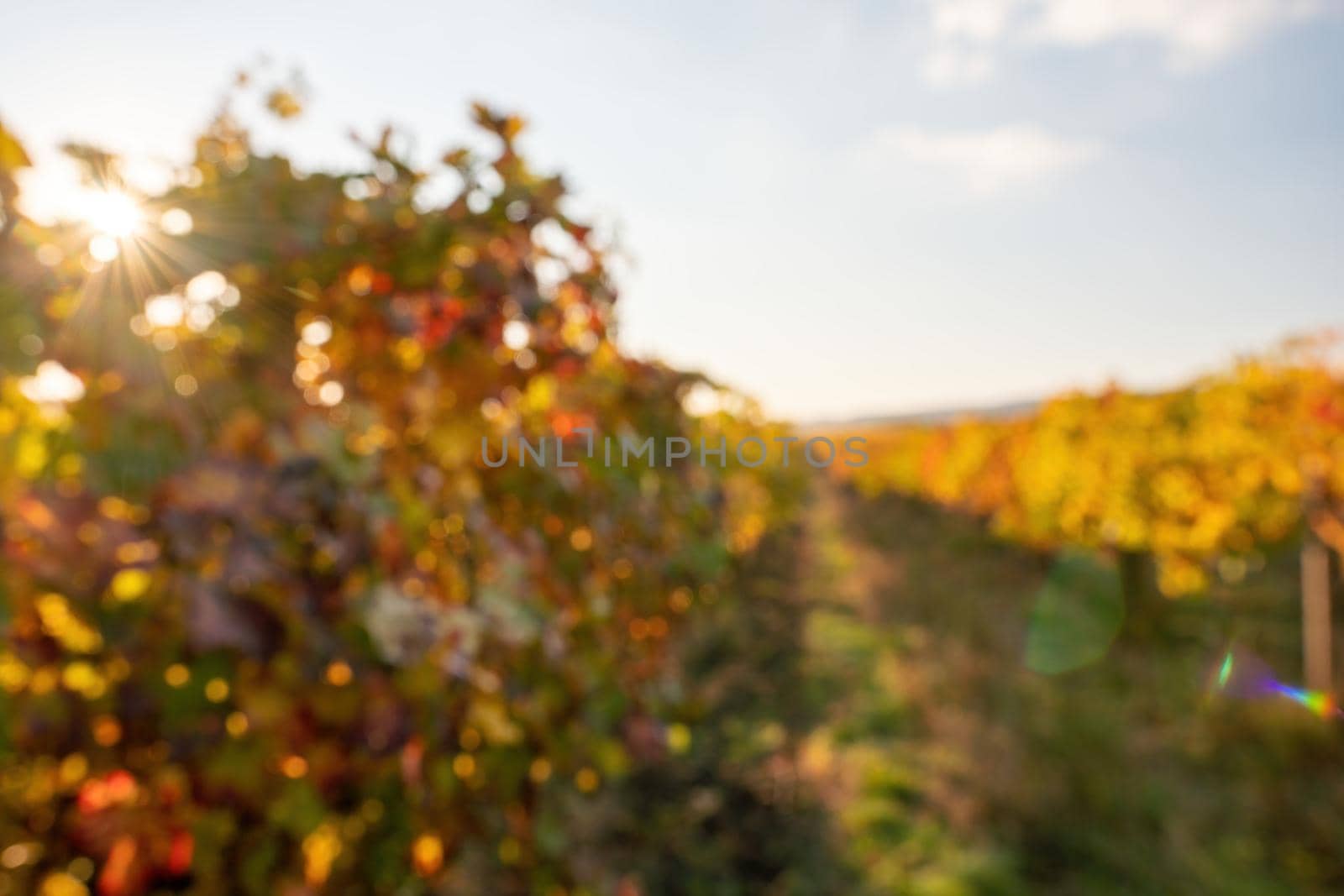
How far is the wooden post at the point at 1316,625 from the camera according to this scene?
628cm

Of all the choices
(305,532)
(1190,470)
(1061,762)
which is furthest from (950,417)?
(305,532)

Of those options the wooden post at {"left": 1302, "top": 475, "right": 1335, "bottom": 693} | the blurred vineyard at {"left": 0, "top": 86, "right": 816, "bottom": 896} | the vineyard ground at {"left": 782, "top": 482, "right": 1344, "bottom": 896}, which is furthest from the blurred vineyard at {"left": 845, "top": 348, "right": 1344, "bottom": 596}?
the blurred vineyard at {"left": 0, "top": 86, "right": 816, "bottom": 896}

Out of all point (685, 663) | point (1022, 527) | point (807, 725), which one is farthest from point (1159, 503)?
point (685, 663)

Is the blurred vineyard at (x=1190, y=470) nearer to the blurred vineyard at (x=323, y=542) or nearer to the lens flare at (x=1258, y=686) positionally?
the lens flare at (x=1258, y=686)

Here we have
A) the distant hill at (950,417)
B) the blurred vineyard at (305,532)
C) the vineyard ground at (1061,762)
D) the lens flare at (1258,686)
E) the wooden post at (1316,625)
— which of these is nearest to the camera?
the blurred vineyard at (305,532)

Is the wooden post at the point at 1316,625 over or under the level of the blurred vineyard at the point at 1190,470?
under

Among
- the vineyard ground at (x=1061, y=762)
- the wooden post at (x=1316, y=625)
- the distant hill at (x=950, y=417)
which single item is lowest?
the vineyard ground at (x=1061, y=762)

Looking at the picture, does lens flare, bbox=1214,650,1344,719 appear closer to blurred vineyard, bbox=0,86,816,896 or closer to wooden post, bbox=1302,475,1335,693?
wooden post, bbox=1302,475,1335,693

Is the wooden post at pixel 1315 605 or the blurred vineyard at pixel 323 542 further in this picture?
the wooden post at pixel 1315 605

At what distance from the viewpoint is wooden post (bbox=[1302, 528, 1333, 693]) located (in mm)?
6277

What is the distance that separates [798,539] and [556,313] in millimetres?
8965

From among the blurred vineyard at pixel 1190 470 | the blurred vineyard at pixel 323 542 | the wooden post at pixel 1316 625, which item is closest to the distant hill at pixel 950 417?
the blurred vineyard at pixel 1190 470

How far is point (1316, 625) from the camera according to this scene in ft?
22.0

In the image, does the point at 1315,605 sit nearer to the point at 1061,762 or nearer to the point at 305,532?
the point at 1061,762
